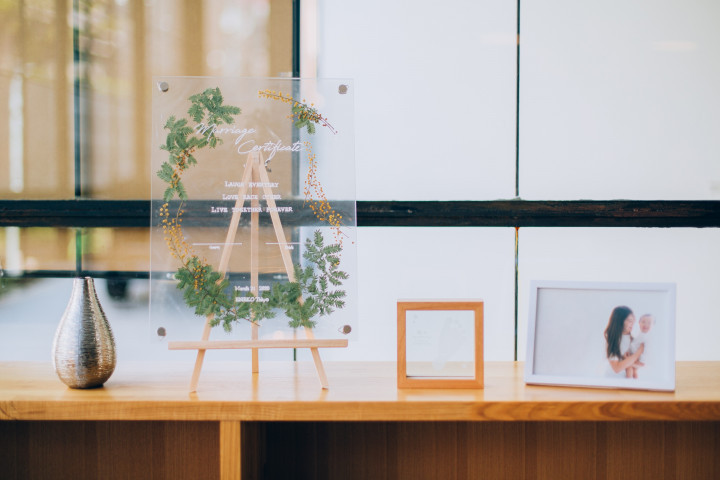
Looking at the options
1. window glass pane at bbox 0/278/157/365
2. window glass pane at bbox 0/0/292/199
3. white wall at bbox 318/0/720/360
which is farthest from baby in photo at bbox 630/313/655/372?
window glass pane at bbox 0/278/157/365

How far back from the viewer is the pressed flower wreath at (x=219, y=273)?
1.36m

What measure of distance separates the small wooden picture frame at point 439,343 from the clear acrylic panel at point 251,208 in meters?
0.16

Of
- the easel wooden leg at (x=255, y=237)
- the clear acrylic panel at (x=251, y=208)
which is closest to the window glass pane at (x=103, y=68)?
the clear acrylic panel at (x=251, y=208)

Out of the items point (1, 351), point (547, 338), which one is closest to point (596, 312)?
point (547, 338)

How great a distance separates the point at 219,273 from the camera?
4.50ft

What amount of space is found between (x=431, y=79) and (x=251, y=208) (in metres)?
0.89

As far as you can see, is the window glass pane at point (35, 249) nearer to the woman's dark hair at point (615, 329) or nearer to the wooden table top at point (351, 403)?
the wooden table top at point (351, 403)

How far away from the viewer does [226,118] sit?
4.64 ft

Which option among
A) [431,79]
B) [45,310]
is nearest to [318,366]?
[431,79]

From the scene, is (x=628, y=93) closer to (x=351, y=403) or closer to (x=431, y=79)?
(x=431, y=79)

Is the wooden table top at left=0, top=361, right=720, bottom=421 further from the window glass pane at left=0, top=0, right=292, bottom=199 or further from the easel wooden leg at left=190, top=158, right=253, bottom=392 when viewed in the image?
the window glass pane at left=0, top=0, right=292, bottom=199

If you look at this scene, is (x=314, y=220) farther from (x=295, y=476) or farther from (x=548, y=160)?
(x=548, y=160)

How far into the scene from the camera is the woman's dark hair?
1.35 metres

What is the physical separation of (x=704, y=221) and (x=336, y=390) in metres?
1.50
